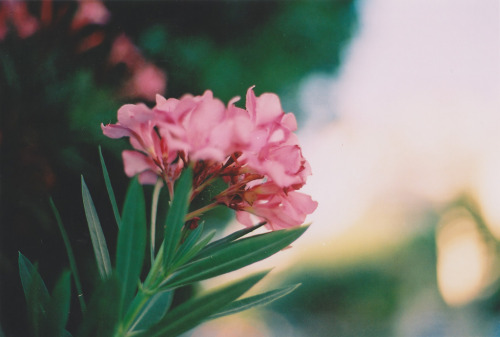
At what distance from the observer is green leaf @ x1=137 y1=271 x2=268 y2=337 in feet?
1.35

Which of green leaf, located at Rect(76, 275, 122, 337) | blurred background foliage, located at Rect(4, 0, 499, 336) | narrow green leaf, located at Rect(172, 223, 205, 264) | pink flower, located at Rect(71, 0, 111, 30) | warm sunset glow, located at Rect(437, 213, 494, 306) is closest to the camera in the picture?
green leaf, located at Rect(76, 275, 122, 337)

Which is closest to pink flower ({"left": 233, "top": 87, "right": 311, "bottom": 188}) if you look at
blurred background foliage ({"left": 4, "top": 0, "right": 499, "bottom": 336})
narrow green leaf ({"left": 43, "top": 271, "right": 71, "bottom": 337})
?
narrow green leaf ({"left": 43, "top": 271, "right": 71, "bottom": 337})

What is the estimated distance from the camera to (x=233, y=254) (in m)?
0.47

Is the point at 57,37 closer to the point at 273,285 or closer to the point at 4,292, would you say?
the point at 4,292

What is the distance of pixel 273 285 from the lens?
→ 1.22m

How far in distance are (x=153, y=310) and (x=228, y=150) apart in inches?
11.0

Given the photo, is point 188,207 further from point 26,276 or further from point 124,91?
point 124,91

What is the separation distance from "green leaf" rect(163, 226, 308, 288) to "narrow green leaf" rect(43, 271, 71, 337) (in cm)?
10

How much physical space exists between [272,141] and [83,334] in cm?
26

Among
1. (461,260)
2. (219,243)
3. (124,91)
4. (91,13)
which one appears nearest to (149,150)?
(219,243)

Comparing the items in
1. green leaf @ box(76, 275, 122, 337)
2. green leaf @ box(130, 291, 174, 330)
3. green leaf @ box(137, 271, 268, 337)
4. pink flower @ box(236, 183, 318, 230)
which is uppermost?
pink flower @ box(236, 183, 318, 230)

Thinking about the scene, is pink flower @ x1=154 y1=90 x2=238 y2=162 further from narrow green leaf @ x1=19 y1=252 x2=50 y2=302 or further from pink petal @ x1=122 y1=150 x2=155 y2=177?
narrow green leaf @ x1=19 y1=252 x2=50 y2=302

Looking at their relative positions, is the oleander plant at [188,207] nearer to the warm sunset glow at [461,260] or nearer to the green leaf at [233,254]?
the green leaf at [233,254]

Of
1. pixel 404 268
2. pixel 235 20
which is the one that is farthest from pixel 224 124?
pixel 404 268
